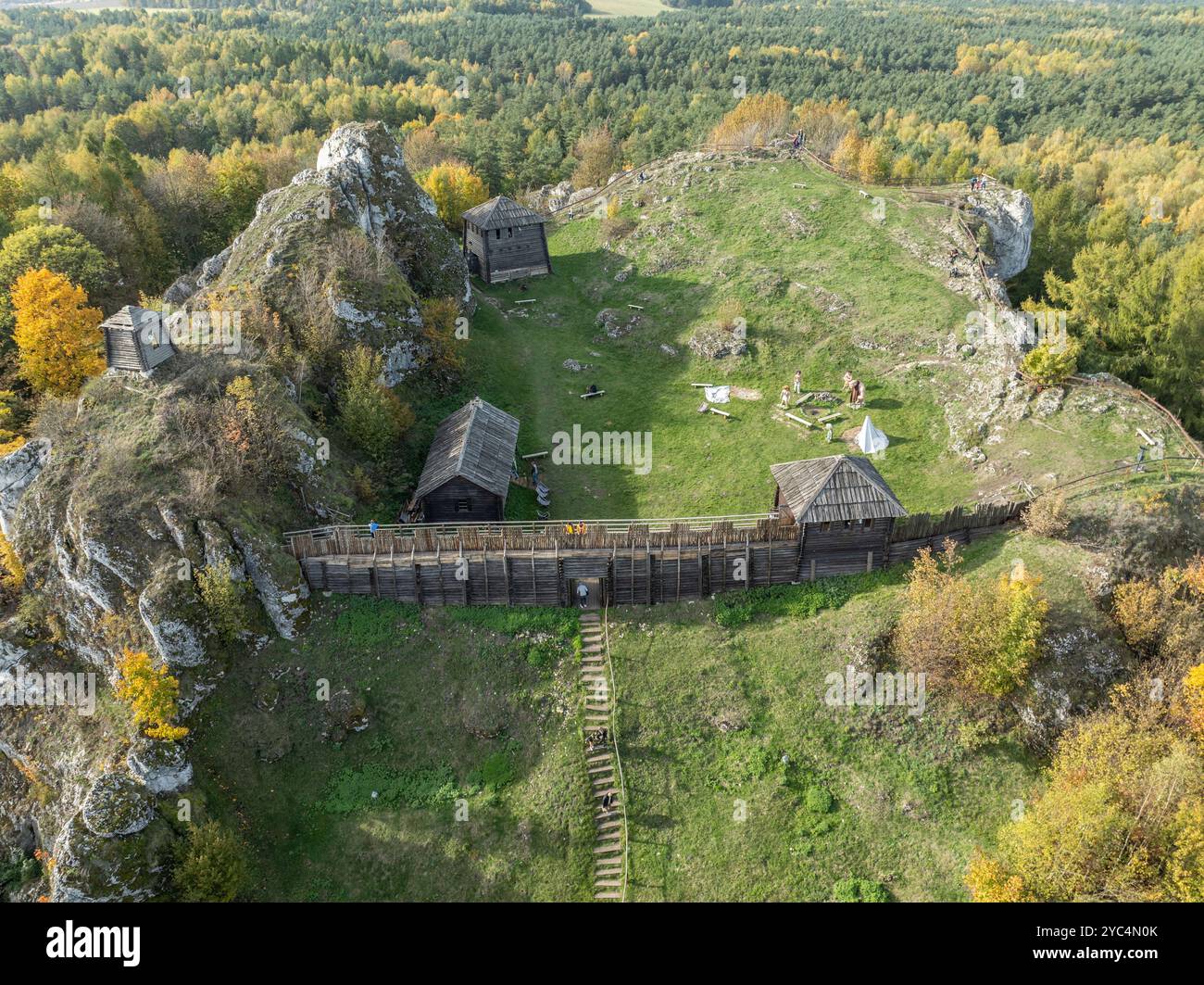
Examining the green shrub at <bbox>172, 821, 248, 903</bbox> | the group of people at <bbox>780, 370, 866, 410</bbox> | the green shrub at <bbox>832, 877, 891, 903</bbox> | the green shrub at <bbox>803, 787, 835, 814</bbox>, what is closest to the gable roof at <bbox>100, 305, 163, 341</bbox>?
the green shrub at <bbox>172, 821, 248, 903</bbox>

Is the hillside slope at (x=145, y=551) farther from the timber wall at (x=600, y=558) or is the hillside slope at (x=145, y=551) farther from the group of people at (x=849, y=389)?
the group of people at (x=849, y=389)

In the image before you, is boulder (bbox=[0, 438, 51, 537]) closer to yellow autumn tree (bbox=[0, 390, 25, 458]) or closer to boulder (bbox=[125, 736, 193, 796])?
yellow autumn tree (bbox=[0, 390, 25, 458])

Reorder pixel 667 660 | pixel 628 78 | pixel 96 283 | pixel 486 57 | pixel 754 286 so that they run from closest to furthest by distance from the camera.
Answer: pixel 667 660 → pixel 96 283 → pixel 754 286 → pixel 628 78 → pixel 486 57

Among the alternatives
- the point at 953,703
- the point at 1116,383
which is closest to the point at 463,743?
the point at 953,703

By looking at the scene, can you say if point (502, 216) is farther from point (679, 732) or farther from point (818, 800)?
point (818, 800)

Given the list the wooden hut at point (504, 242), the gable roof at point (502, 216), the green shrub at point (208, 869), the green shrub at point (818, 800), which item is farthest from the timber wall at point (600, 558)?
the gable roof at point (502, 216)

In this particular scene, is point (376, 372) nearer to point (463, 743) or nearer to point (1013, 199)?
point (463, 743)

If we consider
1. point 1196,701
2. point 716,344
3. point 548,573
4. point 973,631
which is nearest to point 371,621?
point 548,573
